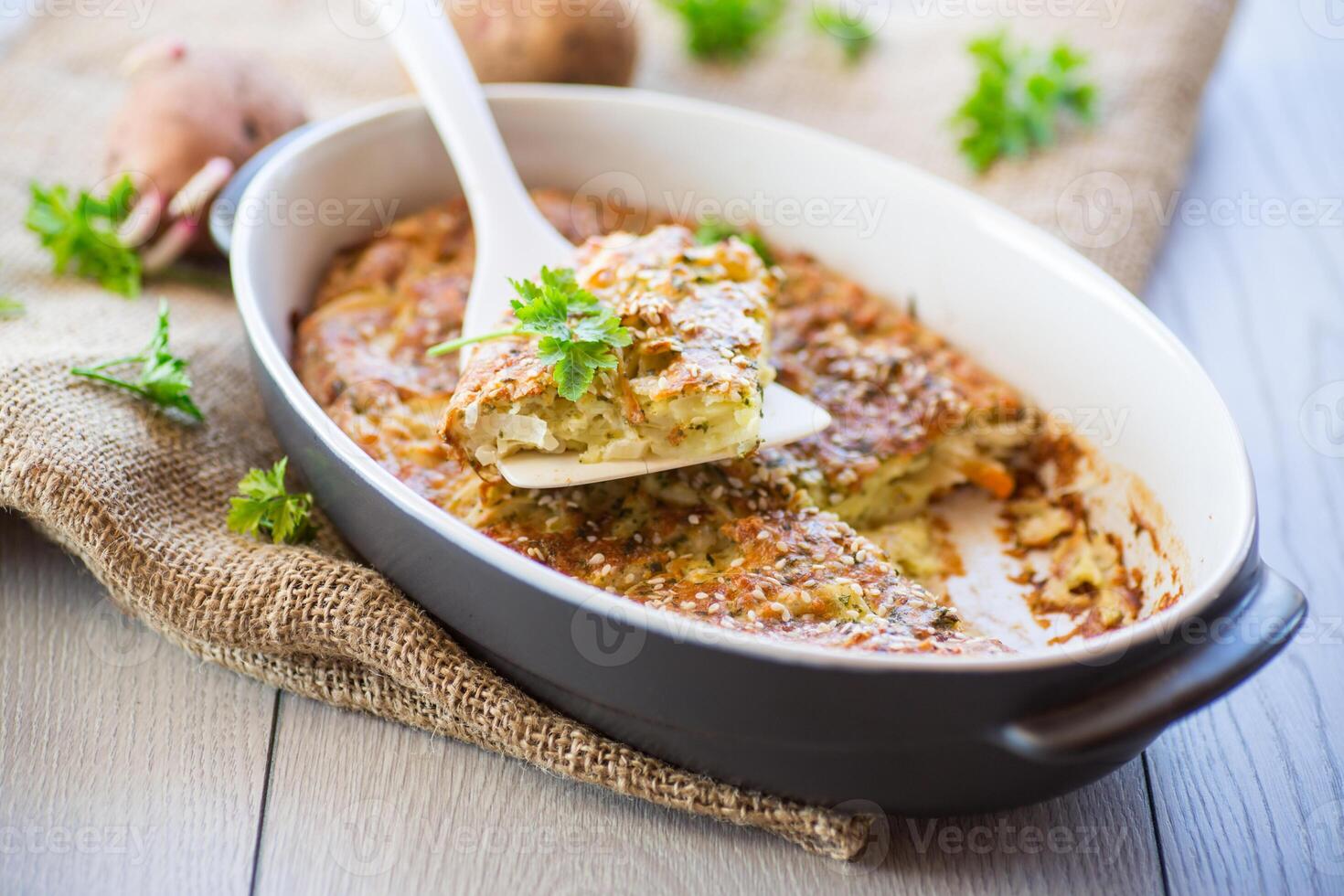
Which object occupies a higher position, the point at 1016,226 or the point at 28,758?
the point at 1016,226

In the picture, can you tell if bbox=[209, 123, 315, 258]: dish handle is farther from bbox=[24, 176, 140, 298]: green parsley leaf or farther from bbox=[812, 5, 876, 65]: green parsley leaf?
bbox=[812, 5, 876, 65]: green parsley leaf

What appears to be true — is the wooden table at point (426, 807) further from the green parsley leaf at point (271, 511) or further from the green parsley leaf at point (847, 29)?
the green parsley leaf at point (847, 29)

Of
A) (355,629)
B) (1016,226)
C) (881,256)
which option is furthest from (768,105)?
(355,629)

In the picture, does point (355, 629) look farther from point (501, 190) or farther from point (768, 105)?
point (768, 105)

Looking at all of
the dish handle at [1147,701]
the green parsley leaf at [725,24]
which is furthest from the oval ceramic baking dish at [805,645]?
the green parsley leaf at [725,24]

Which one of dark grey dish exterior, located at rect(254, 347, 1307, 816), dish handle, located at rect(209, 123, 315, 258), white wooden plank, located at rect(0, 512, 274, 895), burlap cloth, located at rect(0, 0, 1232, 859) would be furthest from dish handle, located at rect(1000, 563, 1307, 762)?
dish handle, located at rect(209, 123, 315, 258)

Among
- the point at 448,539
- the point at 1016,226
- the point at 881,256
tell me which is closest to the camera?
the point at 448,539

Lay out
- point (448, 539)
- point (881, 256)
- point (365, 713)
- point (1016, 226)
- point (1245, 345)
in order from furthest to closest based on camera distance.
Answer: point (1245, 345) → point (881, 256) → point (1016, 226) → point (365, 713) → point (448, 539)
